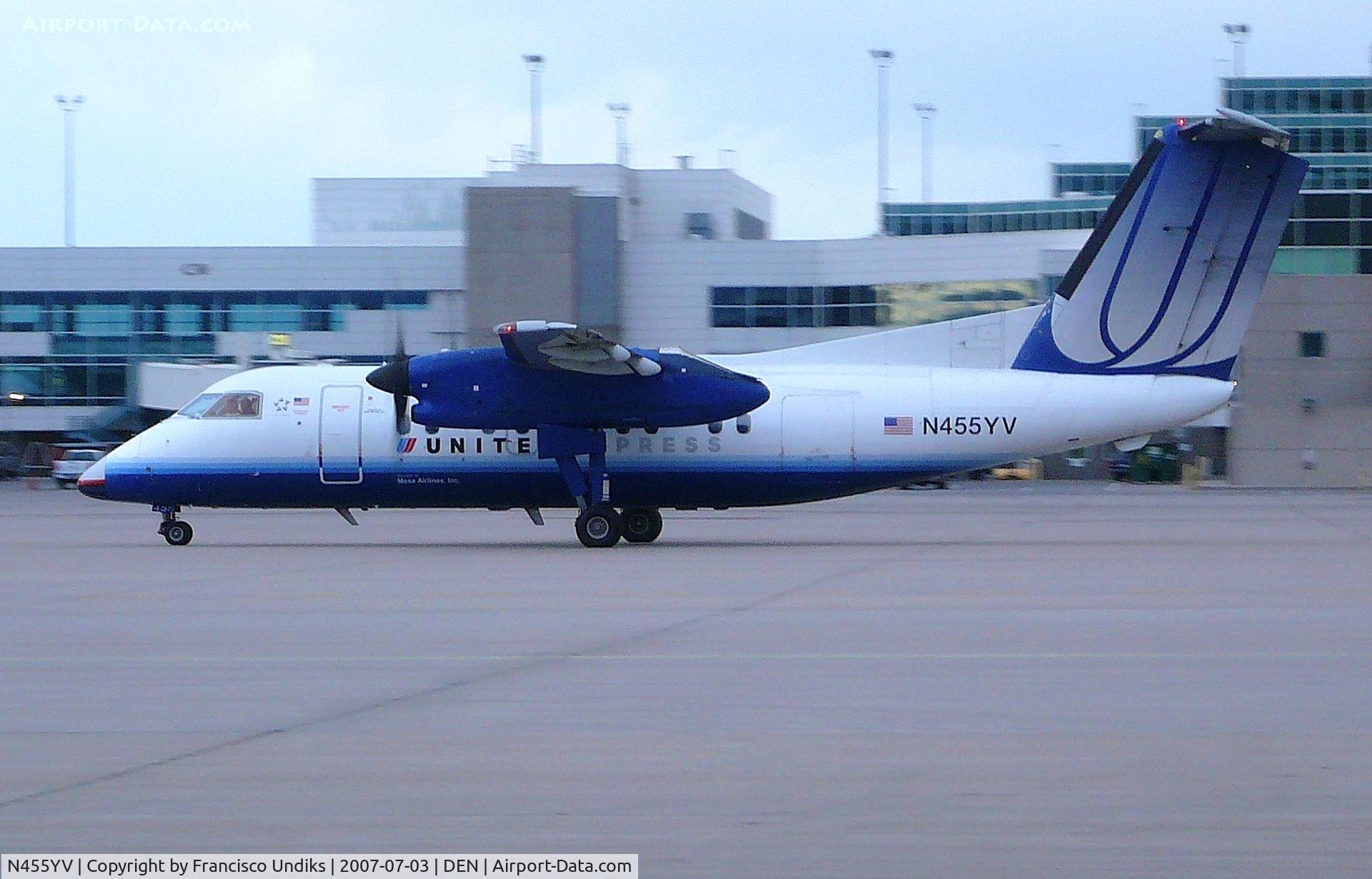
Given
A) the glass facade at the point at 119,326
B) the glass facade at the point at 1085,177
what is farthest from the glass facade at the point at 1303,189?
the glass facade at the point at 119,326

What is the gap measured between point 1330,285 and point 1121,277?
104 ft

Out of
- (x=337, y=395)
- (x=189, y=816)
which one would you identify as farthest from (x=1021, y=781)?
(x=337, y=395)

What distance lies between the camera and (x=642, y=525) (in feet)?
77.1

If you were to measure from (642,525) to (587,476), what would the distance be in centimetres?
169

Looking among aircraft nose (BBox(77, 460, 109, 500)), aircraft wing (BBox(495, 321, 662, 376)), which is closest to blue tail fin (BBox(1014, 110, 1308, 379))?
aircraft wing (BBox(495, 321, 662, 376))

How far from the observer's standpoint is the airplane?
851 inches

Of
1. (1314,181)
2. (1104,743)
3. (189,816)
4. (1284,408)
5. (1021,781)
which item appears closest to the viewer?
(189,816)

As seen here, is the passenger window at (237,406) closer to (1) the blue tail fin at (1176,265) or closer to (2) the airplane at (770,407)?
(2) the airplane at (770,407)

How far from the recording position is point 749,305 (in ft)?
201

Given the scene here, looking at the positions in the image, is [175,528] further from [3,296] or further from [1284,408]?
[3,296]

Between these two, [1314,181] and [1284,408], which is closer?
[1284,408]

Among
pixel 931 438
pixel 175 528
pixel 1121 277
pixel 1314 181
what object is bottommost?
pixel 175 528

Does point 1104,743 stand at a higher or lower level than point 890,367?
lower

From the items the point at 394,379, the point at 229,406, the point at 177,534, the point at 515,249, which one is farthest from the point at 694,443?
the point at 515,249
